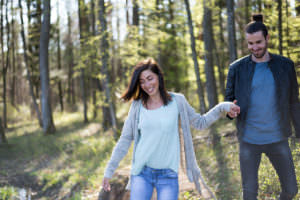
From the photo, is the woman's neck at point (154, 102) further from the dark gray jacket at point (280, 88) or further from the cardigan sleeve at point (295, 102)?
the cardigan sleeve at point (295, 102)

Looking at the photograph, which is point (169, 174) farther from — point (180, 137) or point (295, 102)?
point (295, 102)

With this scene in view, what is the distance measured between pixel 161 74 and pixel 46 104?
1607 cm

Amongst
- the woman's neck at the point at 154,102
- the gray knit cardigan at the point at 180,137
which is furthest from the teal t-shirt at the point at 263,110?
the woman's neck at the point at 154,102

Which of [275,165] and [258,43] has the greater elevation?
[258,43]

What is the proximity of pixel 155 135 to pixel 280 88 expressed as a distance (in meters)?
1.55

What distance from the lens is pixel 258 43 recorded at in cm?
353

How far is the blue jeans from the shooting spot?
307cm

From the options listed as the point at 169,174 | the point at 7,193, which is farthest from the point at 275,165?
the point at 7,193

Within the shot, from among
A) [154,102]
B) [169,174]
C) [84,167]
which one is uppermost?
[154,102]

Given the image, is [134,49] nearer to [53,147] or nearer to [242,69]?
[53,147]

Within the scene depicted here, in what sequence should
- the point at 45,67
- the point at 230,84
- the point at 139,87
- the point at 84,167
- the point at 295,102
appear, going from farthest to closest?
the point at 45,67
the point at 84,167
the point at 230,84
the point at 295,102
the point at 139,87

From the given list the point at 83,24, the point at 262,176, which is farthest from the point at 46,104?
the point at 262,176

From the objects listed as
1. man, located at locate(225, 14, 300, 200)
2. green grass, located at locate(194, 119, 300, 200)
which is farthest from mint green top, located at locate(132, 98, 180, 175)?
green grass, located at locate(194, 119, 300, 200)

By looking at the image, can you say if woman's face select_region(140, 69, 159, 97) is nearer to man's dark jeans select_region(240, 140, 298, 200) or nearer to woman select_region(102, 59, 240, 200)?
woman select_region(102, 59, 240, 200)
